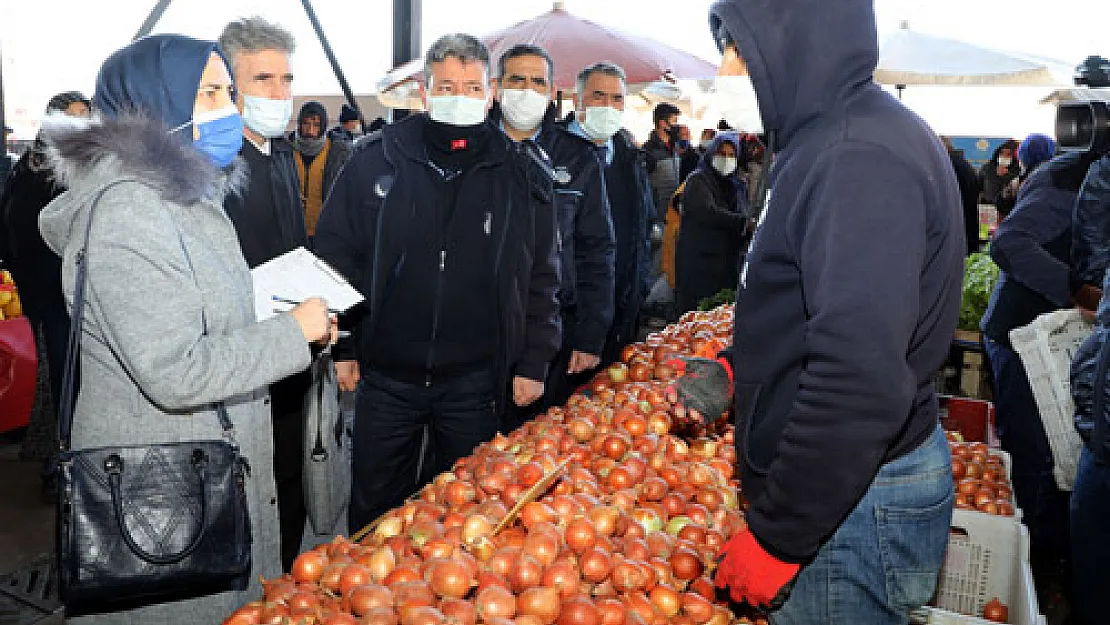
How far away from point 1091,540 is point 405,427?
252 centimetres

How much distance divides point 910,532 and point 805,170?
733 mm

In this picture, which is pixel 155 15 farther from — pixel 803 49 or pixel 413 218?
pixel 803 49

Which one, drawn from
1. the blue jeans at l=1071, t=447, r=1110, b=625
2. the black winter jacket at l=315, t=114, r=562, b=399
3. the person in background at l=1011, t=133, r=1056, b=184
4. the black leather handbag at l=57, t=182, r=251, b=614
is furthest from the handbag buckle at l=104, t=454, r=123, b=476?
the person in background at l=1011, t=133, r=1056, b=184

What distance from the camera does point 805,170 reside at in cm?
152

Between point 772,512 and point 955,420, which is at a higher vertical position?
point 772,512

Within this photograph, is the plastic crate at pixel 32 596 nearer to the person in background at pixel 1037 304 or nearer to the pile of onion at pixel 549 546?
the pile of onion at pixel 549 546

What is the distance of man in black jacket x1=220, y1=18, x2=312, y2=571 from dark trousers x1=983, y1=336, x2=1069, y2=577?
3.44 m

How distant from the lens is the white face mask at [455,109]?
3354mm

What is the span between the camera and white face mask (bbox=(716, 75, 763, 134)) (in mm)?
1783

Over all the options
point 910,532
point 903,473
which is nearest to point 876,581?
point 910,532

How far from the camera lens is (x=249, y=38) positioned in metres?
3.34

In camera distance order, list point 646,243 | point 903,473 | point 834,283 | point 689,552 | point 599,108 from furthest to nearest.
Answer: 1. point 646,243
2. point 599,108
3. point 689,552
4. point 903,473
5. point 834,283

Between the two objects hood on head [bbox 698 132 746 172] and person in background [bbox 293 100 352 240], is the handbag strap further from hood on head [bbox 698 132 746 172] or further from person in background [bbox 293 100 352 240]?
Answer: hood on head [bbox 698 132 746 172]

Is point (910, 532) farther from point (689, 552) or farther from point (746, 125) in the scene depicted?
point (746, 125)
